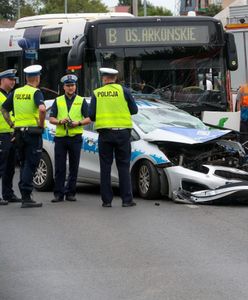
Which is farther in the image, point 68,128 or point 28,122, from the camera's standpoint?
point 68,128

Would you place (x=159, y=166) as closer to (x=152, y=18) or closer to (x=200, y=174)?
(x=200, y=174)

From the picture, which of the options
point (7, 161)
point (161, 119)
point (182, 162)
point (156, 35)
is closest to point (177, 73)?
point (156, 35)

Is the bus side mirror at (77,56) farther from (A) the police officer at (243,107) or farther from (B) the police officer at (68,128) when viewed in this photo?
(A) the police officer at (243,107)

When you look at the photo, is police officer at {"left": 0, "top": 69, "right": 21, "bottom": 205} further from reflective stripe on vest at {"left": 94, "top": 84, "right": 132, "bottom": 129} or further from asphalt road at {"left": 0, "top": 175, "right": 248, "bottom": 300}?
reflective stripe on vest at {"left": 94, "top": 84, "right": 132, "bottom": 129}

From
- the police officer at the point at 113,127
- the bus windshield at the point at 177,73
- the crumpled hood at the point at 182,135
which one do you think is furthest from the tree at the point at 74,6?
the police officer at the point at 113,127

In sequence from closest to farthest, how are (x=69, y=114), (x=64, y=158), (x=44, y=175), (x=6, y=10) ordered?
(x=69, y=114) → (x=64, y=158) → (x=44, y=175) → (x=6, y=10)

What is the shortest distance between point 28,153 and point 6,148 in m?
0.58

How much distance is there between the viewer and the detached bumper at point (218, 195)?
422 inches

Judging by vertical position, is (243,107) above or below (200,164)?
above

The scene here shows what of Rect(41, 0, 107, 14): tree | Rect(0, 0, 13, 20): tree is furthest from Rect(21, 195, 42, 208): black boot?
Rect(0, 0, 13, 20): tree

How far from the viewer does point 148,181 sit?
452 inches

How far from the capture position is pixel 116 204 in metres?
11.4

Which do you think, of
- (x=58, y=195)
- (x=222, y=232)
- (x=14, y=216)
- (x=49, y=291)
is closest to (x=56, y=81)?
(x=58, y=195)

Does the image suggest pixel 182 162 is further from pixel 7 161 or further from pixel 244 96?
pixel 244 96
